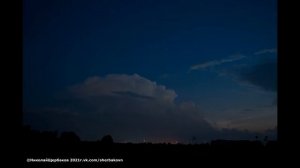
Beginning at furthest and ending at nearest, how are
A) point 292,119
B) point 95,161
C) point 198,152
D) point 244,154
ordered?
point 198,152 < point 244,154 < point 95,161 < point 292,119

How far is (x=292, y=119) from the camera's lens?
7.38 ft

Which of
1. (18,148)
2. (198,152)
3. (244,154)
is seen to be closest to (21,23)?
(18,148)

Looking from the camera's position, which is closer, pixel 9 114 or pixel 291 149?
pixel 9 114

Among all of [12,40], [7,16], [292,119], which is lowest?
[292,119]

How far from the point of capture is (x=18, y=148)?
206 cm

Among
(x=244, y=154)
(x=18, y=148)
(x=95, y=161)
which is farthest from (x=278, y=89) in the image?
(x=244, y=154)

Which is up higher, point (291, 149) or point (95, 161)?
point (291, 149)

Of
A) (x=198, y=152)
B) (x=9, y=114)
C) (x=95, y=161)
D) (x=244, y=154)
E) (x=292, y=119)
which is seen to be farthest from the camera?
(x=198, y=152)

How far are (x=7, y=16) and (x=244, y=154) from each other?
17.3m

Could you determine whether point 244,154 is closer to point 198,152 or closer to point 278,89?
point 198,152

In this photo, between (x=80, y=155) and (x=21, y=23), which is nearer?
(x=21, y=23)

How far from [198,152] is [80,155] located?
705cm

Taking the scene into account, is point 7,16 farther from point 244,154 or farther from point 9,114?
point 244,154

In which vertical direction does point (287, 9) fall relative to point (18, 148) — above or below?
above
